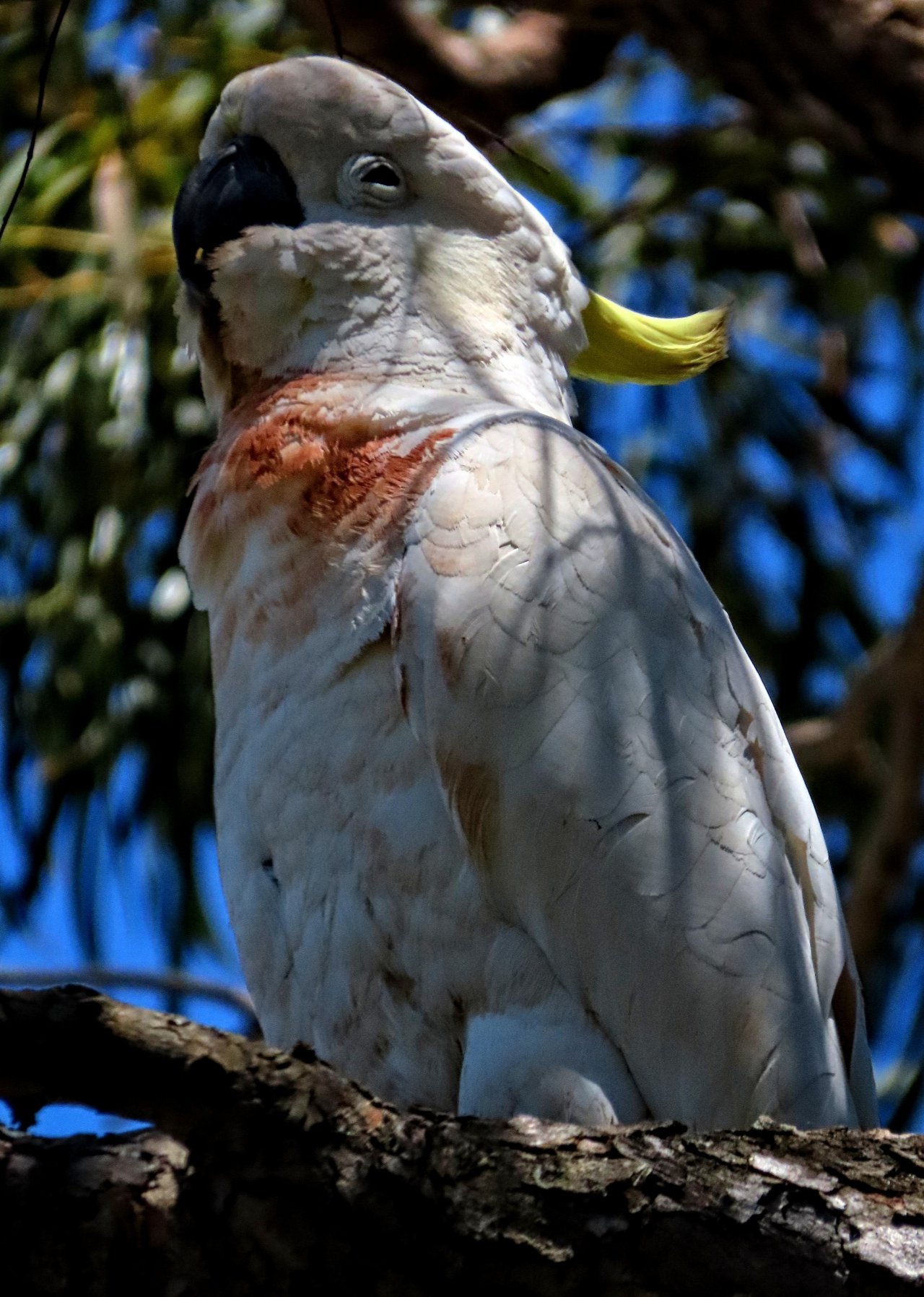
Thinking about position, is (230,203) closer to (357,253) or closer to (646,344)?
(357,253)

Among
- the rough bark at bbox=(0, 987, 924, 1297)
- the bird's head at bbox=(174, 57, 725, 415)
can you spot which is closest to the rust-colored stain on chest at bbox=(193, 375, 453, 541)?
the bird's head at bbox=(174, 57, 725, 415)

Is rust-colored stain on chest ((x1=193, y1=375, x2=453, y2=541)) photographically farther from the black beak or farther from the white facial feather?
the black beak

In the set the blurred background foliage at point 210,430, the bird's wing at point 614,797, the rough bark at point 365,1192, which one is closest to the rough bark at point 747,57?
the blurred background foliage at point 210,430

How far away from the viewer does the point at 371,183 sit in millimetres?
2393

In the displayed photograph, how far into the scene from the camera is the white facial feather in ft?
7.60

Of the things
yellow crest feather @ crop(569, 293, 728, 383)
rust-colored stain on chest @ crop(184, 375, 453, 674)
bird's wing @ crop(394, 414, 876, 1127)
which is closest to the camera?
bird's wing @ crop(394, 414, 876, 1127)

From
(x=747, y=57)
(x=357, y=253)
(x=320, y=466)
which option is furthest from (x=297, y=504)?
(x=747, y=57)

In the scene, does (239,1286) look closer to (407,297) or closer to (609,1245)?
(609,1245)

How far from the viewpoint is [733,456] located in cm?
507

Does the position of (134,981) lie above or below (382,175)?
below

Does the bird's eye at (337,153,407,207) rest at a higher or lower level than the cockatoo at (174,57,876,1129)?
higher

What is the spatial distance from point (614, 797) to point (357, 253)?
901 mm

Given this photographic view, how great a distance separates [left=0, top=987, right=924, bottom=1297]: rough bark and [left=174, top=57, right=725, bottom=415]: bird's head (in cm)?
119

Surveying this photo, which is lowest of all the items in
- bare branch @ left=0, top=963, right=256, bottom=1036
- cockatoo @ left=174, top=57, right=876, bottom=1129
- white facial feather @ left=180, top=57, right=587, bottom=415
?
bare branch @ left=0, top=963, right=256, bottom=1036
